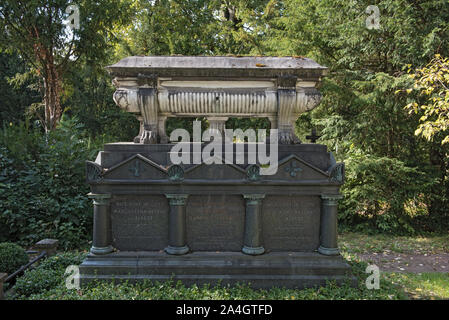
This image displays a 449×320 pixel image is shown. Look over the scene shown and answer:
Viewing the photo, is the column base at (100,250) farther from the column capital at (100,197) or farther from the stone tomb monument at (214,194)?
the column capital at (100,197)

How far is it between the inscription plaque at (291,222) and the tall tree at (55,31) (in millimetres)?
9810

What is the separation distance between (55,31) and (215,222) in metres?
9.86

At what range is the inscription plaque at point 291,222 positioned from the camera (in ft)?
16.1

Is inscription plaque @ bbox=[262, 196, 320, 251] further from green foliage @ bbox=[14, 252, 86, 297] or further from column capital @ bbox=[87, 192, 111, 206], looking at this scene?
green foliage @ bbox=[14, 252, 86, 297]

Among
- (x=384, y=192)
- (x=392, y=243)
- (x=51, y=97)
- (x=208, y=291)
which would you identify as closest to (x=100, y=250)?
(x=208, y=291)

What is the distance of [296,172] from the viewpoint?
188 inches

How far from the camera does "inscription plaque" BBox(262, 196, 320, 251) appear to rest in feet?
16.1

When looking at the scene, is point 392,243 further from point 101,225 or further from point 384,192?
point 101,225

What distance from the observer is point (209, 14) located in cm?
1588

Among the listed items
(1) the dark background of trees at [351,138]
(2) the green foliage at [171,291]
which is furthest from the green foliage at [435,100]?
(2) the green foliage at [171,291]

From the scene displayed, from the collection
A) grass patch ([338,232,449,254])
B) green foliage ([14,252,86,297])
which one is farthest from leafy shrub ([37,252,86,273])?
grass patch ([338,232,449,254])

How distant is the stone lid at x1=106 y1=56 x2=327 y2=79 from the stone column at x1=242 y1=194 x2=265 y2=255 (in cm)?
213
